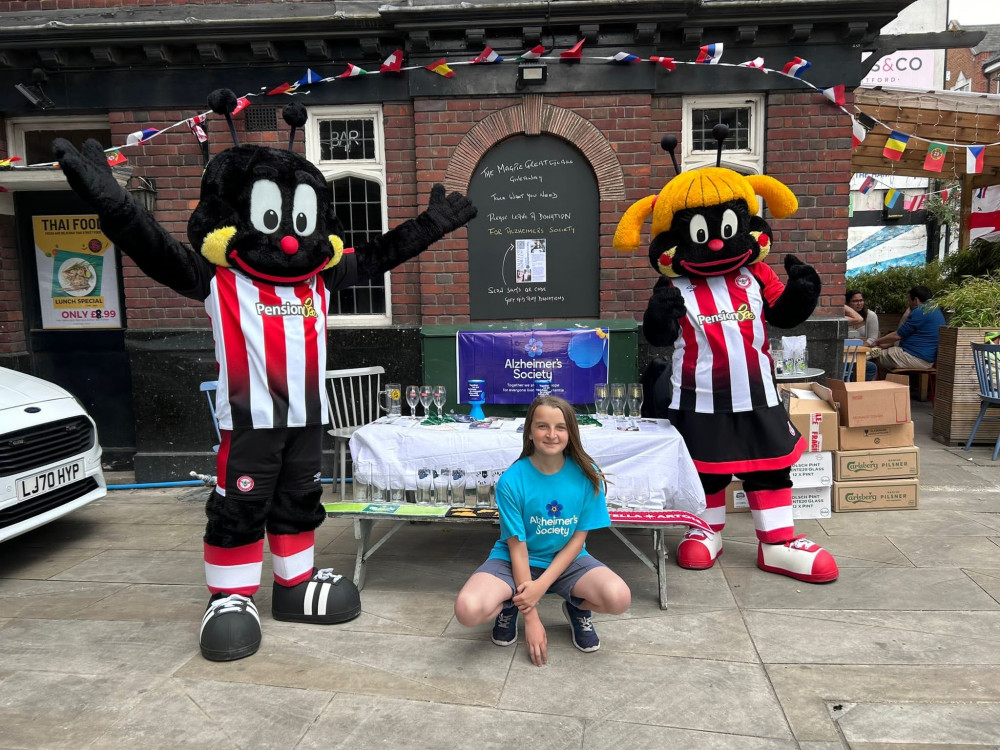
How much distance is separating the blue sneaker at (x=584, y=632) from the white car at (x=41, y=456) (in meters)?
3.39

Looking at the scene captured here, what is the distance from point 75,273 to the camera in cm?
689

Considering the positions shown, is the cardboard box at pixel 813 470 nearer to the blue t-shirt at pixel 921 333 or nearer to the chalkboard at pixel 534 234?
the chalkboard at pixel 534 234

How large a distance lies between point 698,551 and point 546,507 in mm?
1475

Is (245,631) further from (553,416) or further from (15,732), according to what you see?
(553,416)

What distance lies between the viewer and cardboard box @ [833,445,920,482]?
17.3 ft

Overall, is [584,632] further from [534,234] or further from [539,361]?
[534,234]

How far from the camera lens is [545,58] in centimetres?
591

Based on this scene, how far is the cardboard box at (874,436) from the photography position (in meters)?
5.26

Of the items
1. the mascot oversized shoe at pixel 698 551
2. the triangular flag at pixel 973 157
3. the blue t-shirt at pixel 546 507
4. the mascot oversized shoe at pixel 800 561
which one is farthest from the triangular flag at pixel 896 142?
the blue t-shirt at pixel 546 507

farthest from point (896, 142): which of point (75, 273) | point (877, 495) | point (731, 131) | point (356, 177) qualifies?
point (75, 273)

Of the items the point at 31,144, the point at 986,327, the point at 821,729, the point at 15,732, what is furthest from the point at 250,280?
the point at 986,327

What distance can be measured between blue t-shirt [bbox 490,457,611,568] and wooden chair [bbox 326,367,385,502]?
271 centimetres

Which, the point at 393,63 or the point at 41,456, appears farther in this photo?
the point at 393,63

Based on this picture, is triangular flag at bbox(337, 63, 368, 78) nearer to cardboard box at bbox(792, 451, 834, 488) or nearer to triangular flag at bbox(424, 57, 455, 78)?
triangular flag at bbox(424, 57, 455, 78)
